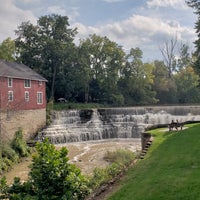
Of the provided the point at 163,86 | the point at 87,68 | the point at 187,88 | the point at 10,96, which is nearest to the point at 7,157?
the point at 10,96

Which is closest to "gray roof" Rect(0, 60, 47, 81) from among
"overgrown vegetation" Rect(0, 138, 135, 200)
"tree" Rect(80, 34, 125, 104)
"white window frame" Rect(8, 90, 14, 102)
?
"white window frame" Rect(8, 90, 14, 102)

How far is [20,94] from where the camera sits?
31281 millimetres

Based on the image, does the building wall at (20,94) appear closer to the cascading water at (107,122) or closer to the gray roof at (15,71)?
the gray roof at (15,71)

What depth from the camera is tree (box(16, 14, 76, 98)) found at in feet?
150

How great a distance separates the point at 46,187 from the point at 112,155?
1335 centimetres

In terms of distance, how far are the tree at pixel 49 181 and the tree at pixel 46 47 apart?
37.1 metres

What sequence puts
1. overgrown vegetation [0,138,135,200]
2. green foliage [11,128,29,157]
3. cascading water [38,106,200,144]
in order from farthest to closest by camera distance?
cascading water [38,106,200,144] → green foliage [11,128,29,157] → overgrown vegetation [0,138,135,200]

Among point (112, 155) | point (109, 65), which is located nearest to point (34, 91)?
point (112, 155)

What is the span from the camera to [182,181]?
9.02m

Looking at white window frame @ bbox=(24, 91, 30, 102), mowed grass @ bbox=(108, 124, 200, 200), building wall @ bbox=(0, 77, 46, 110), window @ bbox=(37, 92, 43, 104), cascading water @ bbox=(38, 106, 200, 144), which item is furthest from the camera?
window @ bbox=(37, 92, 43, 104)

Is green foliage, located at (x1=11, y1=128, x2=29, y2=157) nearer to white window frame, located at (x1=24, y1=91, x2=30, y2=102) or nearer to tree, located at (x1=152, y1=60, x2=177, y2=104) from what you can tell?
white window frame, located at (x1=24, y1=91, x2=30, y2=102)

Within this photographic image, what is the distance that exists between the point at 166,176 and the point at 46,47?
130ft

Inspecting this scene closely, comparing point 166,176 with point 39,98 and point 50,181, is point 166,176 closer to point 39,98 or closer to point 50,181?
point 50,181

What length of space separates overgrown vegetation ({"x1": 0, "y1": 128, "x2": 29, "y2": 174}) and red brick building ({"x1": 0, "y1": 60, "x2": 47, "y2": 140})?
5.27 ft
